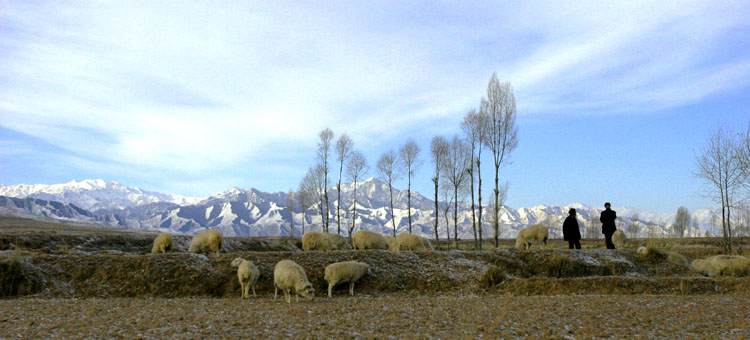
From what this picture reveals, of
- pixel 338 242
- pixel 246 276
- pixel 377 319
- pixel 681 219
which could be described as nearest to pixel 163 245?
pixel 338 242

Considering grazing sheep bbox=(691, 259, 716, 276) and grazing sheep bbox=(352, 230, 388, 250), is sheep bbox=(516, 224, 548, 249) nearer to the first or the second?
grazing sheep bbox=(691, 259, 716, 276)

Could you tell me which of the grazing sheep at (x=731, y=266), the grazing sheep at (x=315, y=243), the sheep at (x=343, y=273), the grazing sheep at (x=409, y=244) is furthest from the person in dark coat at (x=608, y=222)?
the sheep at (x=343, y=273)

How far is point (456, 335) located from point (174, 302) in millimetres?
7919

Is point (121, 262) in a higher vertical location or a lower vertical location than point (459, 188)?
lower

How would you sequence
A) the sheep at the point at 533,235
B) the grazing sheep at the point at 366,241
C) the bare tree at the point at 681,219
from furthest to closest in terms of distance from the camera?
the bare tree at the point at 681,219 < the sheep at the point at 533,235 < the grazing sheep at the point at 366,241

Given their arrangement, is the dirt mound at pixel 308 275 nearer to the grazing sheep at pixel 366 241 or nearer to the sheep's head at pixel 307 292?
the sheep's head at pixel 307 292

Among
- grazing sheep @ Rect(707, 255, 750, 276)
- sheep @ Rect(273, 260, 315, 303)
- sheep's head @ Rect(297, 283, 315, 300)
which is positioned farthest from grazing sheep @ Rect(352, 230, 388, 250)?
grazing sheep @ Rect(707, 255, 750, 276)

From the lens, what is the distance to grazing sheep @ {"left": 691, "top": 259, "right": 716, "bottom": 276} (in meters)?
19.8

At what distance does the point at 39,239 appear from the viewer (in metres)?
26.1

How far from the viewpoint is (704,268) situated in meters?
20.0

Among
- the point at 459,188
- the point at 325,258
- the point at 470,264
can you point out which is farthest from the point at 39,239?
the point at 459,188

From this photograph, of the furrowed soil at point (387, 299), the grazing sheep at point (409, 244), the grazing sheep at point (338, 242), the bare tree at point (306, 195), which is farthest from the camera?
the bare tree at point (306, 195)

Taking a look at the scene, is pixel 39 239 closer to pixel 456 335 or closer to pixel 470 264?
pixel 470 264

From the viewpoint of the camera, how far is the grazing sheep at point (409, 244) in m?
22.7
